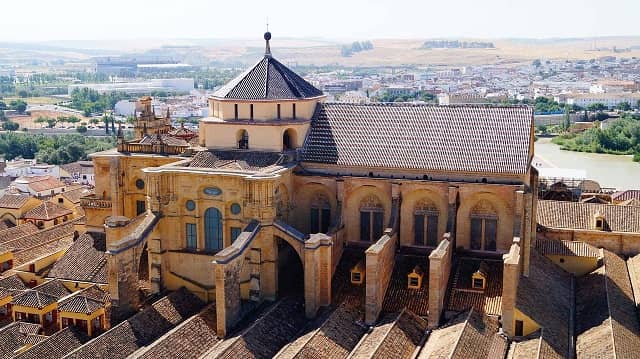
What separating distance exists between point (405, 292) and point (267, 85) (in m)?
12.7

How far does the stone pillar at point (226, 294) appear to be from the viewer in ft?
104

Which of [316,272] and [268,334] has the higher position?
[316,272]

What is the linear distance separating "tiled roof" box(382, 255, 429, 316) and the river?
58168mm

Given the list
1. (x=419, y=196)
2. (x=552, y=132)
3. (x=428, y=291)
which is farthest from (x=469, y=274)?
(x=552, y=132)

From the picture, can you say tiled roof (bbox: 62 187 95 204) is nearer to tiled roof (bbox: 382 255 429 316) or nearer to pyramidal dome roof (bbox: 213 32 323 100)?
pyramidal dome roof (bbox: 213 32 323 100)

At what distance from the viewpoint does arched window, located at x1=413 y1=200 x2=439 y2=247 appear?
37.3 meters

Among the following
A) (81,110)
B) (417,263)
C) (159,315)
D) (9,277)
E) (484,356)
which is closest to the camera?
(484,356)

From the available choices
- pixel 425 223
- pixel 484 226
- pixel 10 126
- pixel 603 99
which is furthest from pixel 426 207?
pixel 603 99

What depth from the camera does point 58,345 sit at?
32062 millimetres

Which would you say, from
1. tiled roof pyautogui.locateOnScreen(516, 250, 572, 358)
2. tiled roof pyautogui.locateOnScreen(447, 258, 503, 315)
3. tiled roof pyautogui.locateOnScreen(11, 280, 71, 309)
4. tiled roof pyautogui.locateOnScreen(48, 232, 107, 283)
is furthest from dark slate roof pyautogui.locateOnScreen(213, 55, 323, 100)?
tiled roof pyautogui.locateOnScreen(516, 250, 572, 358)

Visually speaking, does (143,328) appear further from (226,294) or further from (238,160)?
(238,160)

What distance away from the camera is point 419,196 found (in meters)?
37.3

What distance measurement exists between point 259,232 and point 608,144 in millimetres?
93798

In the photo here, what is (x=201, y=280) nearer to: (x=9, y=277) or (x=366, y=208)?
(x=366, y=208)
